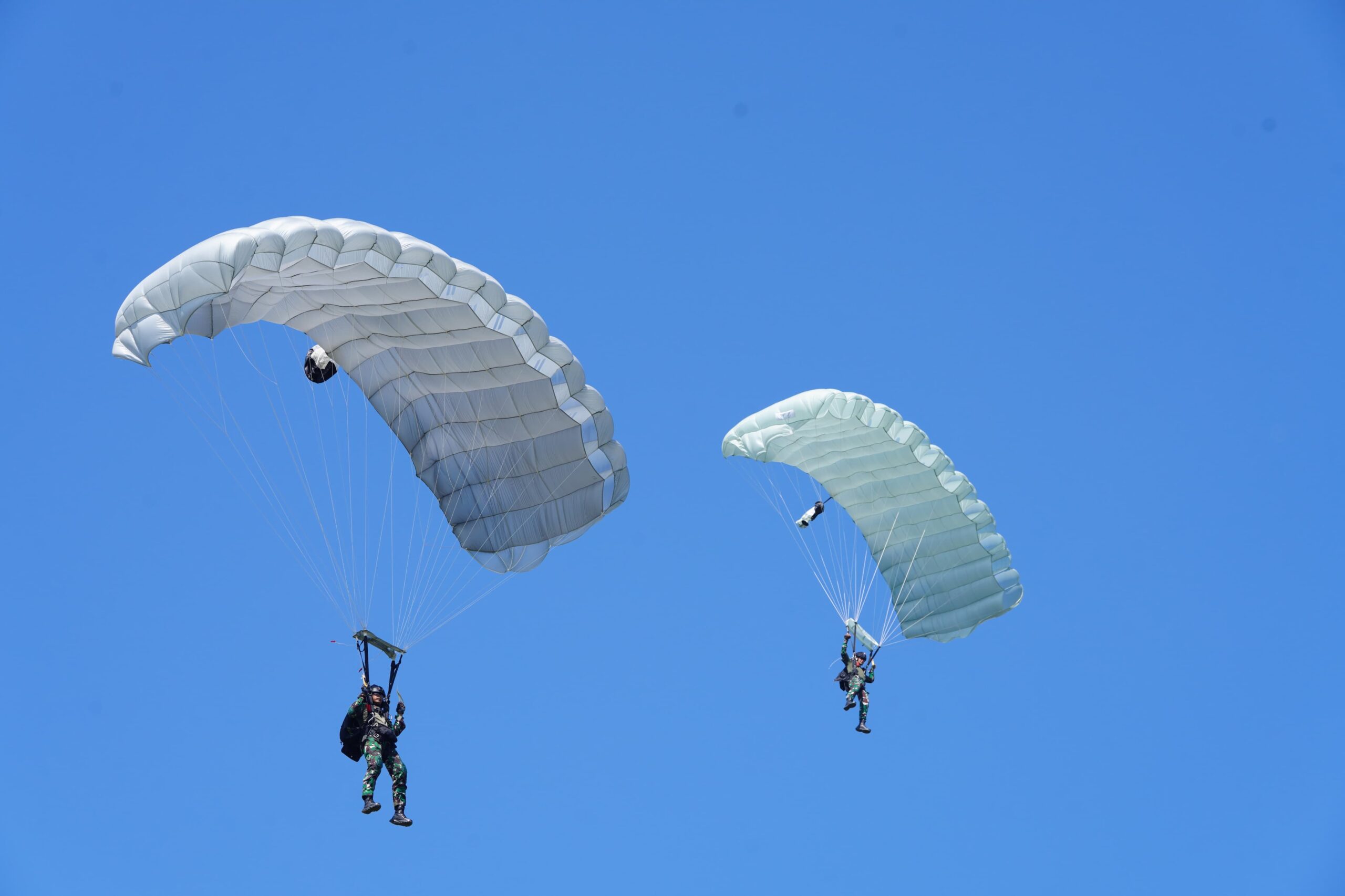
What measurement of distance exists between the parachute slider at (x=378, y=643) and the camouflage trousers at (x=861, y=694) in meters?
6.03

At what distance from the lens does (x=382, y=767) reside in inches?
750

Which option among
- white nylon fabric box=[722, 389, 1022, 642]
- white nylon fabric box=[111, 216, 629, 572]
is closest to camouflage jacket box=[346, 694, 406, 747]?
white nylon fabric box=[111, 216, 629, 572]

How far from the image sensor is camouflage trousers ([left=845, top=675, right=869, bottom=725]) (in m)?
23.2

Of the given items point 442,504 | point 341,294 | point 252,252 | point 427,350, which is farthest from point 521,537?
point 252,252

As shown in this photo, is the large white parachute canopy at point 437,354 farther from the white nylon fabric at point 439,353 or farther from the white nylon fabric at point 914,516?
the white nylon fabric at point 914,516

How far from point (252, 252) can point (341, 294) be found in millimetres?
2326

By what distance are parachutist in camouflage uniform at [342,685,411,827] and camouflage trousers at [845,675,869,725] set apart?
6.20 meters

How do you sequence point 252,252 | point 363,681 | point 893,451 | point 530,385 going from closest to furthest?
point 252,252, point 363,681, point 530,385, point 893,451

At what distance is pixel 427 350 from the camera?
2103 centimetres

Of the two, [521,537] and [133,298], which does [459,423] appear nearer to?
[521,537]

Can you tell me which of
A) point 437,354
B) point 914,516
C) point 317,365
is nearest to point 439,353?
point 437,354

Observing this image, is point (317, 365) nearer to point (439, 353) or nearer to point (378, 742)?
point (439, 353)

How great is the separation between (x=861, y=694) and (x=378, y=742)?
21.9ft

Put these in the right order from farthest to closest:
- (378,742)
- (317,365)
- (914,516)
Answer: (914,516) < (317,365) < (378,742)
